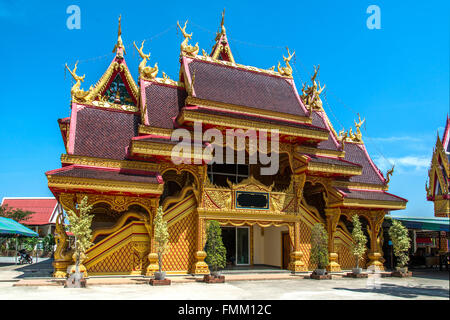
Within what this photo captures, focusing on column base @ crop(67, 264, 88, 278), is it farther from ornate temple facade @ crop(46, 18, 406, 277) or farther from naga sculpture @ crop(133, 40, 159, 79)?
naga sculpture @ crop(133, 40, 159, 79)

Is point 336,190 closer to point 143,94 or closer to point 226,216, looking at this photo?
point 226,216

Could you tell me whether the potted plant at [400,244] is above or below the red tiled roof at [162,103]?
below

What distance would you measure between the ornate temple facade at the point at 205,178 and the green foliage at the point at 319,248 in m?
1.68

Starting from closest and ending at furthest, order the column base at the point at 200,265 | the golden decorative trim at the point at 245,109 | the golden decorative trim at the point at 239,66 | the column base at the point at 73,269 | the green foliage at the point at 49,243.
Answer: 1. the column base at the point at 73,269
2. the column base at the point at 200,265
3. the golden decorative trim at the point at 245,109
4. the golden decorative trim at the point at 239,66
5. the green foliage at the point at 49,243

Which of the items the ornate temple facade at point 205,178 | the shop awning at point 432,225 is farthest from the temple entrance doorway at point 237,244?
the shop awning at point 432,225

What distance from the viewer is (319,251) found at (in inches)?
597

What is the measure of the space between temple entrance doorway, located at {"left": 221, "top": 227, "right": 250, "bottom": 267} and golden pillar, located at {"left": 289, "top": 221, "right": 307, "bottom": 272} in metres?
3.15

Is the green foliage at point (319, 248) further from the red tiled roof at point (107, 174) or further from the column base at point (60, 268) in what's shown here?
the column base at point (60, 268)

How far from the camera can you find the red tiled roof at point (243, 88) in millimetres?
17391

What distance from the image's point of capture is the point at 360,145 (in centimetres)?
2181

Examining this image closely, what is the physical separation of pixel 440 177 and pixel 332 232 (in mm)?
8177

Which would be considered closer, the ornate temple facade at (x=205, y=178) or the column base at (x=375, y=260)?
the ornate temple facade at (x=205, y=178)

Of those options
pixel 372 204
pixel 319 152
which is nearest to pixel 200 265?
pixel 319 152

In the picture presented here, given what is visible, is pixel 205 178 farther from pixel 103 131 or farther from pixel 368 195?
pixel 368 195
